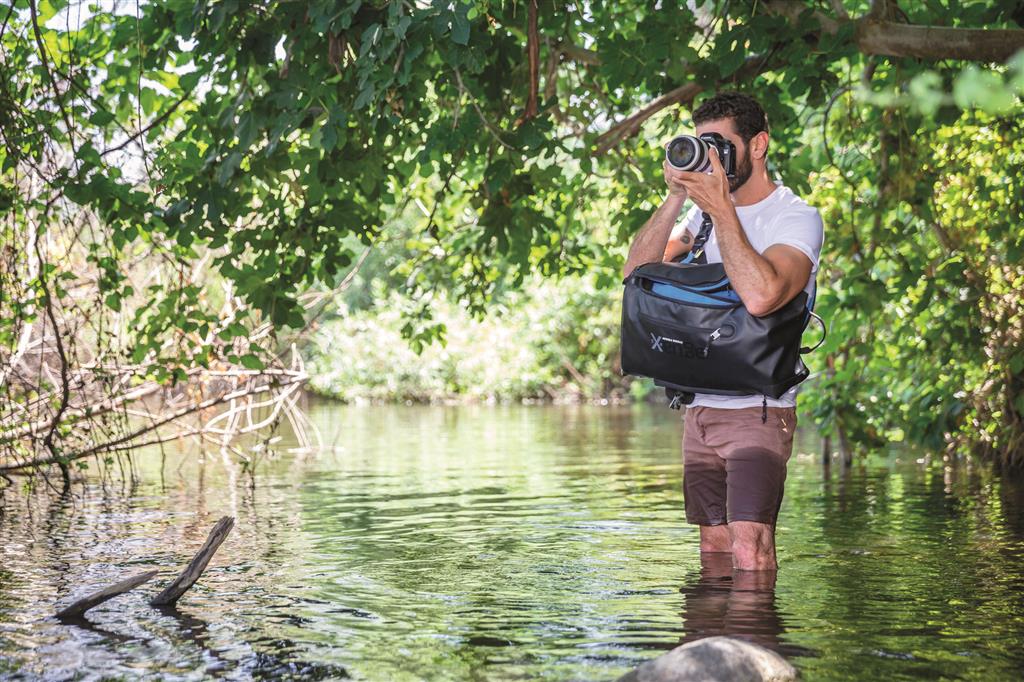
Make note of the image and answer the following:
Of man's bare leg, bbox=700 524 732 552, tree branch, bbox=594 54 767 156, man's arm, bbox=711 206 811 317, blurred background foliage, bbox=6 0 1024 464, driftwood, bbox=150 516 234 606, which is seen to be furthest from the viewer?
tree branch, bbox=594 54 767 156

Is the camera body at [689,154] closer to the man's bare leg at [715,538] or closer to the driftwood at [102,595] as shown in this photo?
the man's bare leg at [715,538]

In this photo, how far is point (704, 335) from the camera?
4.60 meters

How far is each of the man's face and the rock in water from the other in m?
1.63

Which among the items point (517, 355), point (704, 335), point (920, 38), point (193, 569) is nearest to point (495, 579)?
point (193, 569)

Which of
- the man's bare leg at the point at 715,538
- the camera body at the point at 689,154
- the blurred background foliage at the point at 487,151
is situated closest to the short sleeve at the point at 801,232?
the camera body at the point at 689,154

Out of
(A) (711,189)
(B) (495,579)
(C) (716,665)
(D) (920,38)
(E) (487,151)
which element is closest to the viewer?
(C) (716,665)

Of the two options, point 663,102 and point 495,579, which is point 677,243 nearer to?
point 495,579

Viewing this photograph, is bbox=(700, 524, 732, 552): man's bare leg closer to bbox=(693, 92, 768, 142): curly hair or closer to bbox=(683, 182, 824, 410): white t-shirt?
bbox=(683, 182, 824, 410): white t-shirt

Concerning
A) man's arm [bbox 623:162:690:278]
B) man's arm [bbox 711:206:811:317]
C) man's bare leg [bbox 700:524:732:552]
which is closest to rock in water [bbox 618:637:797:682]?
man's arm [bbox 711:206:811:317]

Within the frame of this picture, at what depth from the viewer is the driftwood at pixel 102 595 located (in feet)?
16.5

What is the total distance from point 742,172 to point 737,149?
8 centimetres

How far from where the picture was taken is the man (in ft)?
14.7

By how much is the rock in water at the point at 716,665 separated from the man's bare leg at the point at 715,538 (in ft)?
4.25

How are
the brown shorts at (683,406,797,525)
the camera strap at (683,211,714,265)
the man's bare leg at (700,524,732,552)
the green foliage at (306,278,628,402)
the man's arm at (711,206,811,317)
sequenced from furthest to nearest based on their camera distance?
the green foliage at (306,278,628,402) < the man's bare leg at (700,524,732,552) < the camera strap at (683,211,714,265) < the brown shorts at (683,406,797,525) < the man's arm at (711,206,811,317)
